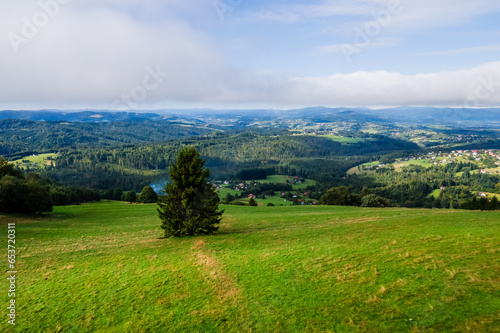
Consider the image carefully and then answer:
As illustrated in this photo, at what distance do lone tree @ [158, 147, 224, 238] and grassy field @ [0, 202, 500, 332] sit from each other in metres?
1.53

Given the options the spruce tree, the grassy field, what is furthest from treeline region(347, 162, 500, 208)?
the grassy field

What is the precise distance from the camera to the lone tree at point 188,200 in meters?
24.8

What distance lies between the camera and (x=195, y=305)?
41.4 feet

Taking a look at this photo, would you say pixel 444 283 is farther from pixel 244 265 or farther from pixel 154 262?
pixel 154 262

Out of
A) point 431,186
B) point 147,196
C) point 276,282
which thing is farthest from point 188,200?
point 431,186

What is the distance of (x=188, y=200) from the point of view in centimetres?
2477

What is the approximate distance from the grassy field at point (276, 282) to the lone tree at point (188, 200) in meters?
1.53

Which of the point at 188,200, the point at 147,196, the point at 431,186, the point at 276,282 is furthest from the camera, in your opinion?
the point at 431,186

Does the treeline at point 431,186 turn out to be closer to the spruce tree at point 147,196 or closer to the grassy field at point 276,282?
the spruce tree at point 147,196

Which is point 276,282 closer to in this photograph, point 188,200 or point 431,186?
point 188,200

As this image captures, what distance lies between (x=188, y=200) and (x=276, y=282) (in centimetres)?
1330

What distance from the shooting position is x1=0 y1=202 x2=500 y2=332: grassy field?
10477 millimetres

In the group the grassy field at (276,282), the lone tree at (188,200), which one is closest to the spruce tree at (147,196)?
the grassy field at (276,282)

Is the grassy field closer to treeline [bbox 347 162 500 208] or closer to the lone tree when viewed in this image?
the lone tree
